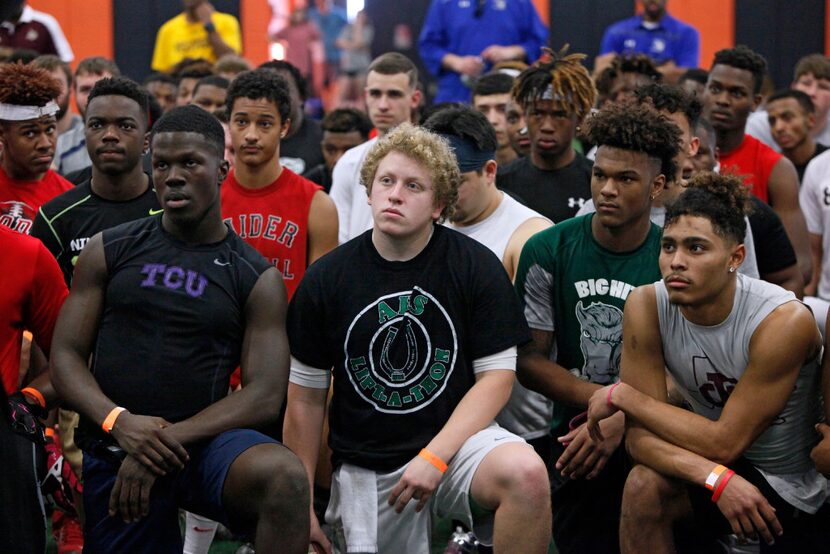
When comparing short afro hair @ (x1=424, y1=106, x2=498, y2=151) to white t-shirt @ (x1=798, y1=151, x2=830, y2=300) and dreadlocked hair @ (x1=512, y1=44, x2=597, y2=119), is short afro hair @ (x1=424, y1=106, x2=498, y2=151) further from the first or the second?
white t-shirt @ (x1=798, y1=151, x2=830, y2=300)

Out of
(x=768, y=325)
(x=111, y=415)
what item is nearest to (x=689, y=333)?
(x=768, y=325)

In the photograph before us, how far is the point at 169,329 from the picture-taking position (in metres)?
4.11

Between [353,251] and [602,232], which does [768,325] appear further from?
[353,251]

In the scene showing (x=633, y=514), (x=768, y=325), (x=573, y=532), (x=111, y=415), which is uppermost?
(x=768, y=325)

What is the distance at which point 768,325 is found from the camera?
13.9ft

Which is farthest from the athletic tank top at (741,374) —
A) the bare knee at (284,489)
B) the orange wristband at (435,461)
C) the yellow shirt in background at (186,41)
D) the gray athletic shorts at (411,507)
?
the yellow shirt in background at (186,41)

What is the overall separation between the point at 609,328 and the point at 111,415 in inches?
77.7

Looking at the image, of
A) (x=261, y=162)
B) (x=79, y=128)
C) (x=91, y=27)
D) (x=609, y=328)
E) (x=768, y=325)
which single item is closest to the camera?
(x=768, y=325)

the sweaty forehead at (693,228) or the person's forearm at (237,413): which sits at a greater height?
the sweaty forehead at (693,228)

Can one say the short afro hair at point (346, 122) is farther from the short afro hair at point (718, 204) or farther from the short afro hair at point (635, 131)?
the short afro hair at point (718, 204)

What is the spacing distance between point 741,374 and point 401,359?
122 cm

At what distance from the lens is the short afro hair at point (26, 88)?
543 cm

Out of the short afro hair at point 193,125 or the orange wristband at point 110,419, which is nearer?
the orange wristband at point 110,419

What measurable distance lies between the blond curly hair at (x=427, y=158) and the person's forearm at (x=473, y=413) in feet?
2.24
